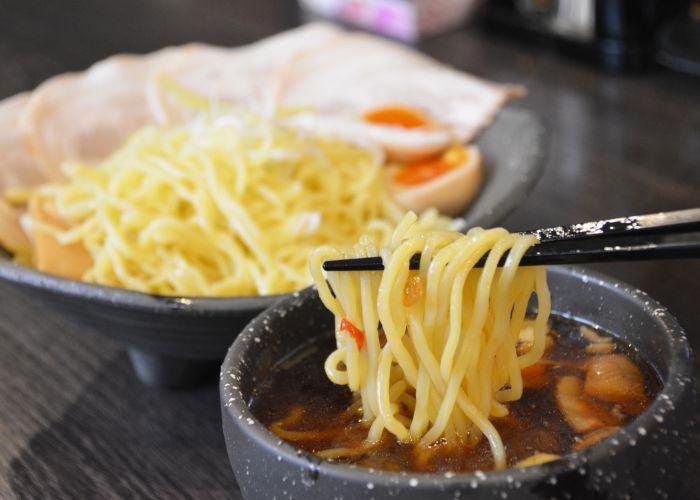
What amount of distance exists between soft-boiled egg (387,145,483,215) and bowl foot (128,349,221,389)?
1.59ft

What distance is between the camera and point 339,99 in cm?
197

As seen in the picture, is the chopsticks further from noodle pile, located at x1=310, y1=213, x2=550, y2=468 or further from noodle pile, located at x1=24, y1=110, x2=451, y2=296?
noodle pile, located at x1=24, y1=110, x2=451, y2=296

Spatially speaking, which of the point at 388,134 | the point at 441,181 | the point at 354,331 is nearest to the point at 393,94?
the point at 388,134

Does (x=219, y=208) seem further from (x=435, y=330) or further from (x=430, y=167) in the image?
(x=435, y=330)

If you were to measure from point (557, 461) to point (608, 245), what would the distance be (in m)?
0.21

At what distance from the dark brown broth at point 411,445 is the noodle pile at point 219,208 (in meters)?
0.40

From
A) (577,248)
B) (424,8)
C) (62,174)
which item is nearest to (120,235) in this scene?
(62,174)

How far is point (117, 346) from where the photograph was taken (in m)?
1.55

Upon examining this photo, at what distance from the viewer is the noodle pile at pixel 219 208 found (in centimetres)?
148

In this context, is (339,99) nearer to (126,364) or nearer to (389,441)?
(126,364)

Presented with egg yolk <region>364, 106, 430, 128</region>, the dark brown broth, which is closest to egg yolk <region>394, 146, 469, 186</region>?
egg yolk <region>364, 106, 430, 128</region>

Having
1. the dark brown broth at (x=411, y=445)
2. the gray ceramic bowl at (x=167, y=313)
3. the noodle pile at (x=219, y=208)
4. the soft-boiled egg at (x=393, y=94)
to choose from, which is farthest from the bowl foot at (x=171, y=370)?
the soft-boiled egg at (x=393, y=94)

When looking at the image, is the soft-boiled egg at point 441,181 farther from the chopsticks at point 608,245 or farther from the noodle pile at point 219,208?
the chopsticks at point 608,245

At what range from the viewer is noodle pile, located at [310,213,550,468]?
859 mm
